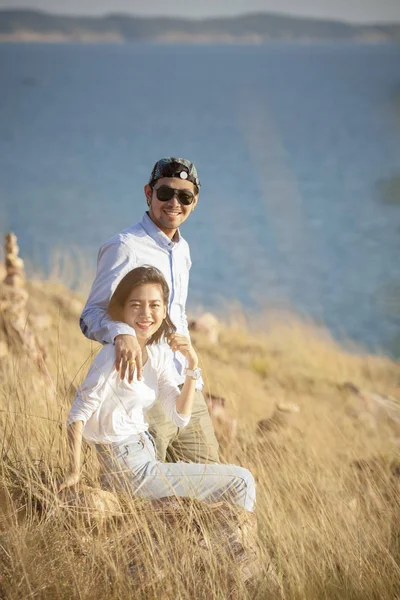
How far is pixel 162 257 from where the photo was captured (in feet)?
11.6

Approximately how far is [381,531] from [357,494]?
52cm

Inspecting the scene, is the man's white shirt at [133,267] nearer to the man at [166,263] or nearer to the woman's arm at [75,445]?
the man at [166,263]

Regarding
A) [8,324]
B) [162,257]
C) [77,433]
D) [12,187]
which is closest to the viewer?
[77,433]

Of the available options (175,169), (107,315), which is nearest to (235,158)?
(175,169)

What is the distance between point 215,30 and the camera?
56.5 m

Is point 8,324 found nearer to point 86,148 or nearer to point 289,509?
point 289,509

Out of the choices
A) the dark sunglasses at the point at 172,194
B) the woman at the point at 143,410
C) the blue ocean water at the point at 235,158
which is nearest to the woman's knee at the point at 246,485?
the woman at the point at 143,410

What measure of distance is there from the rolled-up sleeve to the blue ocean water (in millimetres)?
8913

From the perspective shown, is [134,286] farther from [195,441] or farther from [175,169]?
[195,441]

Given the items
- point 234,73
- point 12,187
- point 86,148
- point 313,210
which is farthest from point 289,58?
point 12,187

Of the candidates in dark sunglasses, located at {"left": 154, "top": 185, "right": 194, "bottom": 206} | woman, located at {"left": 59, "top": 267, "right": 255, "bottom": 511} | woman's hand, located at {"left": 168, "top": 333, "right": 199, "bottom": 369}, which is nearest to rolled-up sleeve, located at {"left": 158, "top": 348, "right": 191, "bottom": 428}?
woman, located at {"left": 59, "top": 267, "right": 255, "bottom": 511}

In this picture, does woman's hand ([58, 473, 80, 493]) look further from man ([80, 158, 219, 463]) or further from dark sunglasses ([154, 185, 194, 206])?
dark sunglasses ([154, 185, 194, 206])

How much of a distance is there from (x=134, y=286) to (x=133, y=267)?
305mm

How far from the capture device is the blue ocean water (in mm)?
27484
